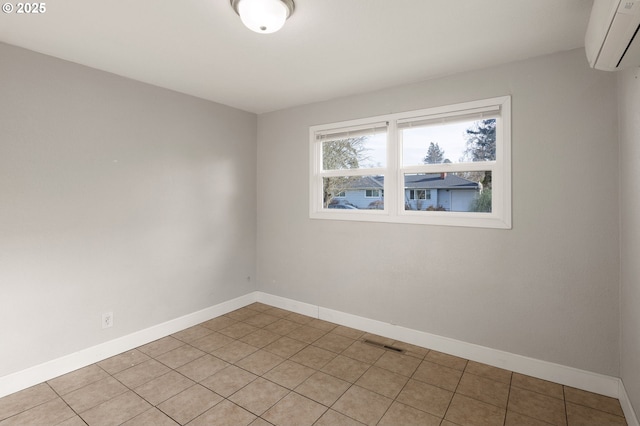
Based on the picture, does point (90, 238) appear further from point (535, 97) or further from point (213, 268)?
point (535, 97)

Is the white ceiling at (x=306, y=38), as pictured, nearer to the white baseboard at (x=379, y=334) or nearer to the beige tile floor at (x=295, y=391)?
the white baseboard at (x=379, y=334)

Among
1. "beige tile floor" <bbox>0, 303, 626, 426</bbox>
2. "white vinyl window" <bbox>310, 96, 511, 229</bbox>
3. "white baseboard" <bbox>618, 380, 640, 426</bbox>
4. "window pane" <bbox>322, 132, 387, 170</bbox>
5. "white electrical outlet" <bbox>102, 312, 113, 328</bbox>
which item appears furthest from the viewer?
"window pane" <bbox>322, 132, 387, 170</bbox>

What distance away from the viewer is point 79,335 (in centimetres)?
262

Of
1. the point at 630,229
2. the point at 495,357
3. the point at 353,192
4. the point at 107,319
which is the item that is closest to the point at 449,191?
the point at 353,192

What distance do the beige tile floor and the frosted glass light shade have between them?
7.84 ft

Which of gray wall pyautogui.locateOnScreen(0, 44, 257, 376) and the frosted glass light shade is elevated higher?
the frosted glass light shade

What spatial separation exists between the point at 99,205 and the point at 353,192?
242 cm

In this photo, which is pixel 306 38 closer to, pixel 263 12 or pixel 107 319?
pixel 263 12

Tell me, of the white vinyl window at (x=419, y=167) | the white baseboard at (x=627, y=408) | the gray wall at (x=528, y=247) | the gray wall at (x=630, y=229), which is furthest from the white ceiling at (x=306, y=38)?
the white baseboard at (x=627, y=408)

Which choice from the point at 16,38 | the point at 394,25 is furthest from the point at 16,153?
the point at 394,25

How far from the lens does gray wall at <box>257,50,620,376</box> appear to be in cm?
224

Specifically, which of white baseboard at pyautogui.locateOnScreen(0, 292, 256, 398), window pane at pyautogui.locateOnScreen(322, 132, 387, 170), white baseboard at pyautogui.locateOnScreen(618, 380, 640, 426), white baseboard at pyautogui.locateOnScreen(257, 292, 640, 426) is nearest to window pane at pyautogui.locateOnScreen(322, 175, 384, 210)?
window pane at pyautogui.locateOnScreen(322, 132, 387, 170)

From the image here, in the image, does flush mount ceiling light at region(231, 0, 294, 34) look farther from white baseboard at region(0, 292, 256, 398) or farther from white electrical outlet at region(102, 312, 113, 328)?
white baseboard at region(0, 292, 256, 398)

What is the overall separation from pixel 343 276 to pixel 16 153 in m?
2.97
